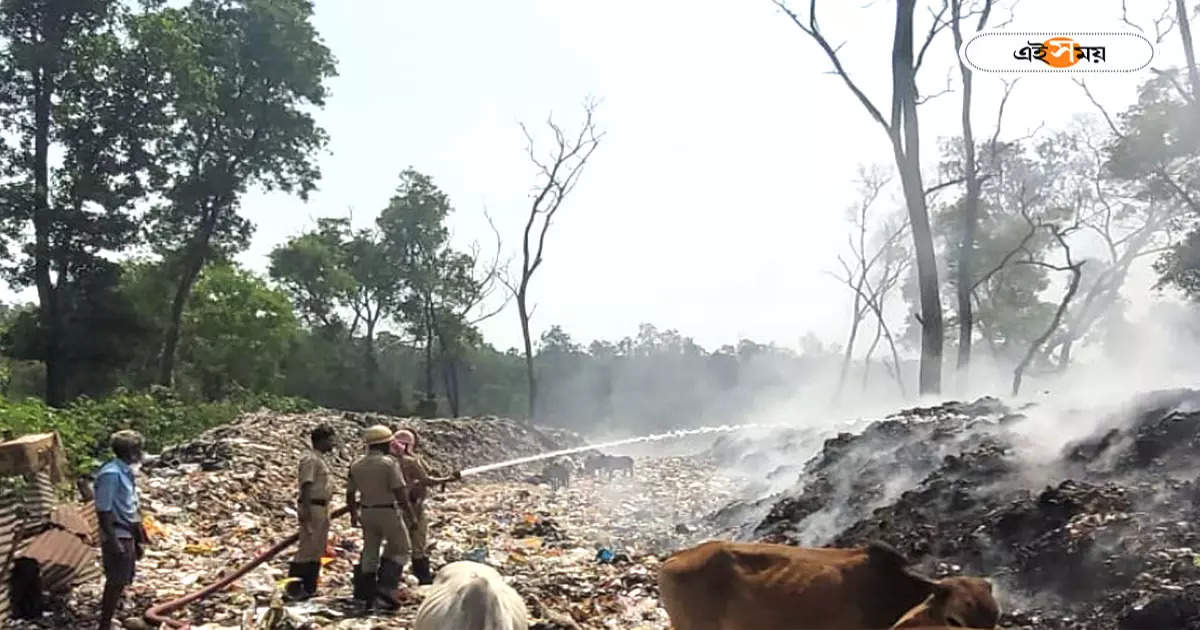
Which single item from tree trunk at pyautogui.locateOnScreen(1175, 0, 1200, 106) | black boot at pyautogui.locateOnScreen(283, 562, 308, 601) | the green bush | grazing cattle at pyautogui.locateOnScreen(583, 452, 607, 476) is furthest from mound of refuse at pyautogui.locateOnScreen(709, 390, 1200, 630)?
tree trunk at pyautogui.locateOnScreen(1175, 0, 1200, 106)

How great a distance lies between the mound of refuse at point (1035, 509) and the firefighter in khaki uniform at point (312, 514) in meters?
4.77

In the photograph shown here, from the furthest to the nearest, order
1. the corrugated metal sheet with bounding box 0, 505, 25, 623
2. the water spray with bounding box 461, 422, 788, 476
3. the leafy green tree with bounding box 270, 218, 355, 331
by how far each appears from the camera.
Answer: the leafy green tree with bounding box 270, 218, 355, 331, the water spray with bounding box 461, 422, 788, 476, the corrugated metal sheet with bounding box 0, 505, 25, 623

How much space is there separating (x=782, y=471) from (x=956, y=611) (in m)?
12.7

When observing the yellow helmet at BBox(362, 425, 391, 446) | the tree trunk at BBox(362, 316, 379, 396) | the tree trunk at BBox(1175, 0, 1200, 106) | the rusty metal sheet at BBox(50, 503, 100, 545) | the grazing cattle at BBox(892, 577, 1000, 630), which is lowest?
the grazing cattle at BBox(892, 577, 1000, 630)

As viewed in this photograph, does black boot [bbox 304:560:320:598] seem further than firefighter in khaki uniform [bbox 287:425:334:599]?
Yes

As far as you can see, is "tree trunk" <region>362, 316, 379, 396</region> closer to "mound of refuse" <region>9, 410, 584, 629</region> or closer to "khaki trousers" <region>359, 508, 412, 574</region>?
"mound of refuse" <region>9, 410, 584, 629</region>

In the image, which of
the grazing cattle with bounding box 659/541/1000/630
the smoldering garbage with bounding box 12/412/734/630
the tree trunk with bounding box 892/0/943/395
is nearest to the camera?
the grazing cattle with bounding box 659/541/1000/630

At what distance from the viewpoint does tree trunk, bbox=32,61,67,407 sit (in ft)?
96.9

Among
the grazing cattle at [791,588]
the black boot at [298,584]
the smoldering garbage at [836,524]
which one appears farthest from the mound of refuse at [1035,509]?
the black boot at [298,584]

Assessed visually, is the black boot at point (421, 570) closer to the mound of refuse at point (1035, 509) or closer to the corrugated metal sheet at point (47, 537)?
the corrugated metal sheet at point (47, 537)

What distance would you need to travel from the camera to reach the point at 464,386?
60.5 meters

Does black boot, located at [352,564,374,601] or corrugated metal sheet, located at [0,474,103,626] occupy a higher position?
corrugated metal sheet, located at [0,474,103,626]

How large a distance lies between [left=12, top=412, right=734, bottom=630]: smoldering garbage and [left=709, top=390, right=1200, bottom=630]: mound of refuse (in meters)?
2.02

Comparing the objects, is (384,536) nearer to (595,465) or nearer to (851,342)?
(595,465)
